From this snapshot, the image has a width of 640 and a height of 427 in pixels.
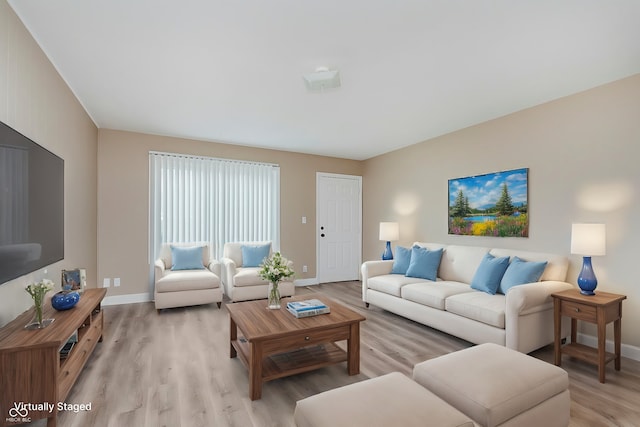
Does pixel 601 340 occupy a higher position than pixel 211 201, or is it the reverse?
pixel 211 201

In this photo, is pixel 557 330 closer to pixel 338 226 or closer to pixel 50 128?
pixel 338 226

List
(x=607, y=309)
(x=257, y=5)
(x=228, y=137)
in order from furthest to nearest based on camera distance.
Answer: (x=228, y=137) → (x=607, y=309) → (x=257, y=5)

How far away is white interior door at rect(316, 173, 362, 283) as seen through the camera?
5.91m

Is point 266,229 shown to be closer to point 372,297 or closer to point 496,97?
point 372,297

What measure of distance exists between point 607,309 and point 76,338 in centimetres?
399

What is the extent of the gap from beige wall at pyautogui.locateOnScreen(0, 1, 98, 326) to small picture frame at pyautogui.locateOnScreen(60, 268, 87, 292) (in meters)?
0.09

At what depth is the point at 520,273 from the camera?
119 inches

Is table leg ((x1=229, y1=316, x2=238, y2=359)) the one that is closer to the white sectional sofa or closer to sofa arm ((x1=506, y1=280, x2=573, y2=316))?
the white sectional sofa

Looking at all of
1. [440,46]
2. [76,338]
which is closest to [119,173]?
[76,338]

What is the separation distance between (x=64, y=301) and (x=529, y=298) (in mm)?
3589

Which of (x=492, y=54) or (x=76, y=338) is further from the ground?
(x=492, y=54)

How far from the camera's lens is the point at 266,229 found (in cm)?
543

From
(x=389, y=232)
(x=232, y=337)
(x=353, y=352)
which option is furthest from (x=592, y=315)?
(x=232, y=337)

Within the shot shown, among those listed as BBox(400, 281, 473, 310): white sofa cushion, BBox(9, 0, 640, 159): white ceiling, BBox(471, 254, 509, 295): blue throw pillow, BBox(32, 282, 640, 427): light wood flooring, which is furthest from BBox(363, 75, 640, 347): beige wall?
BBox(32, 282, 640, 427): light wood flooring
